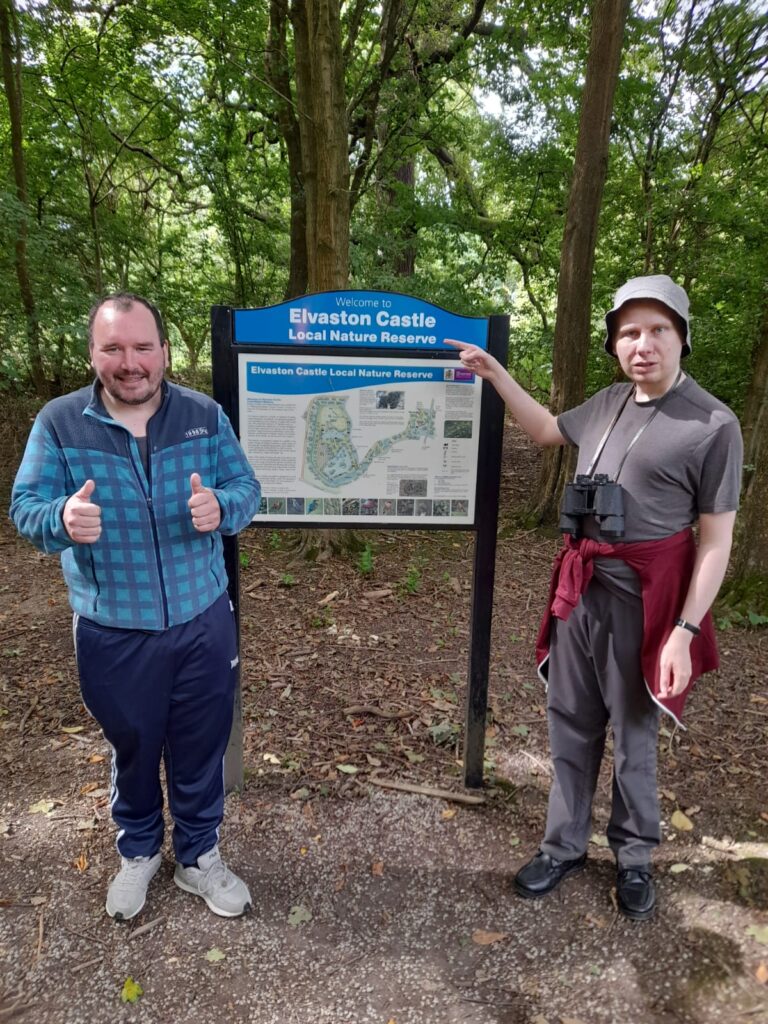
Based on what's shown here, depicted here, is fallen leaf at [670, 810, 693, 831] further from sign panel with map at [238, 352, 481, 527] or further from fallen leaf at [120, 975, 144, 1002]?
fallen leaf at [120, 975, 144, 1002]

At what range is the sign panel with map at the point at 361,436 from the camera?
262 cm

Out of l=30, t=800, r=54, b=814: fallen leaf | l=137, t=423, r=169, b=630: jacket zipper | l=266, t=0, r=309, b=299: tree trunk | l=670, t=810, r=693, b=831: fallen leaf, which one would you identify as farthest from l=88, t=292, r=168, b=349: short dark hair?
l=266, t=0, r=309, b=299: tree trunk

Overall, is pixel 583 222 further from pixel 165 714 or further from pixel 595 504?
pixel 165 714

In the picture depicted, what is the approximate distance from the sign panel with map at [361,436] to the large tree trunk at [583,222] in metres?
4.55

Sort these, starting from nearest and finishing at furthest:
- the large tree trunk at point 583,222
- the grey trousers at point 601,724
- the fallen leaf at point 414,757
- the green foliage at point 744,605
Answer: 1. the grey trousers at point 601,724
2. the fallen leaf at point 414,757
3. the green foliage at point 744,605
4. the large tree trunk at point 583,222

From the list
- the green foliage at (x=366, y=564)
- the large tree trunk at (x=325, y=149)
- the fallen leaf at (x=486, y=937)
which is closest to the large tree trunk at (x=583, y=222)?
the green foliage at (x=366, y=564)

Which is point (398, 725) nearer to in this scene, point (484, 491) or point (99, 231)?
point (484, 491)

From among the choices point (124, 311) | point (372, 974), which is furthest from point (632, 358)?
point (372, 974)

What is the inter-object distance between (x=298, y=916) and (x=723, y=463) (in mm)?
2233

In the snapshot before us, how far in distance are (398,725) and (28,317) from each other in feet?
23.1

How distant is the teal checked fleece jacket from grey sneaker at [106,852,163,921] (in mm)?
1076

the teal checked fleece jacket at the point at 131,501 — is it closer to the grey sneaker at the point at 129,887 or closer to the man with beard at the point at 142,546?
the man with beard at the point at 142,546

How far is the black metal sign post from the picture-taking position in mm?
2553

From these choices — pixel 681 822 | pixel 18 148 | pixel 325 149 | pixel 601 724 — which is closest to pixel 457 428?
pixel 601 724
